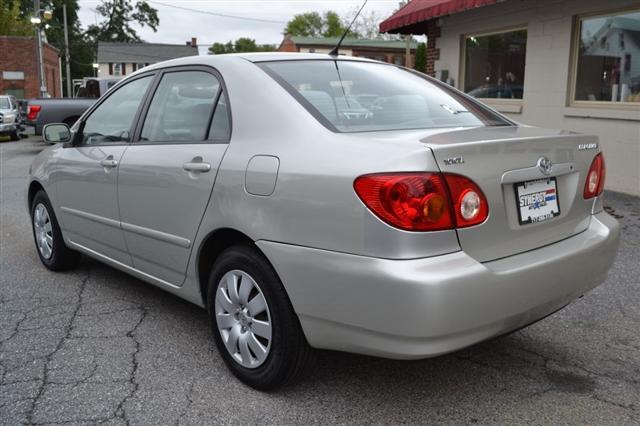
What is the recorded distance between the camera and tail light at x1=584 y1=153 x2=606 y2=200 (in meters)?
3.05

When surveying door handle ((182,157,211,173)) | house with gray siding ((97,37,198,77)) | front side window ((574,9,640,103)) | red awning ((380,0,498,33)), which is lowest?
door handle ((182,157,211,173))

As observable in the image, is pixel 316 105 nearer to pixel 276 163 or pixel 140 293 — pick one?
pixel 276 163

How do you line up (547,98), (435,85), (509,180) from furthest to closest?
1. (547,98)
2. (435,85)
3. (509,180)

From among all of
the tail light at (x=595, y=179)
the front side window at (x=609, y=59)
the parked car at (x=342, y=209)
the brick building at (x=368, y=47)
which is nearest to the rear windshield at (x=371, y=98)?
the parked car at (x=342, y=209)

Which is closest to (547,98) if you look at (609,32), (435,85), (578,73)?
(578,73)

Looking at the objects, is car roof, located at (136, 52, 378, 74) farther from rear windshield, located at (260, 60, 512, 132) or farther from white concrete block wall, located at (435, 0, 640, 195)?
white concrete block wall, located at (435, 0, 640, 195)

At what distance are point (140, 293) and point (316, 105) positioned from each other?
2.34 metres

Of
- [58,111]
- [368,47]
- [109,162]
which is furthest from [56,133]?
[368,47]

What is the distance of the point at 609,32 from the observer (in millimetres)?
8328

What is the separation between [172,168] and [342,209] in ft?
4.28

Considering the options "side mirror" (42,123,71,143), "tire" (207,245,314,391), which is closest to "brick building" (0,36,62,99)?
"side mirror" (42,123,71,143)

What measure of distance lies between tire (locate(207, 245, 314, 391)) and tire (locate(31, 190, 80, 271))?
2.26 m

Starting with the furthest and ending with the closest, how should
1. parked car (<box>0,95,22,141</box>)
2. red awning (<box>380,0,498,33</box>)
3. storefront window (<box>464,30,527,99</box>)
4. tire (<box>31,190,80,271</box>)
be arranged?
1. parked car (<box>0,95,22,141</box>)
2. storefront window (<box>464,30,527,99</box>)
3. red awning (<box>380,0,498,33</box>)
4. tire (<box>31,190,80,271</box>)

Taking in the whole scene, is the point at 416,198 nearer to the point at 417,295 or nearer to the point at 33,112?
the point at 417,295
